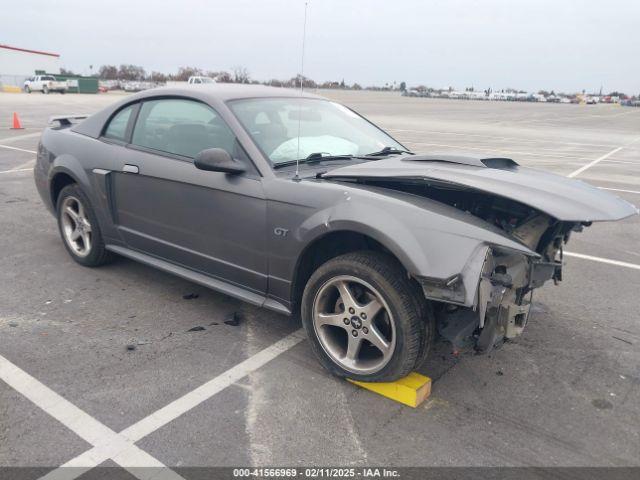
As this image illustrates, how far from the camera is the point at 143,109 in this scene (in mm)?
4254

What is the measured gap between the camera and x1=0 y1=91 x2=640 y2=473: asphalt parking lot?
2.55 meters

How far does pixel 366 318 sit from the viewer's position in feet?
9.78

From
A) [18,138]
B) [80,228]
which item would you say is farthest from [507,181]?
[18,138]

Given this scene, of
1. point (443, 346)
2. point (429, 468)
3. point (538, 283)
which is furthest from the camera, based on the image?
point (443, 346)

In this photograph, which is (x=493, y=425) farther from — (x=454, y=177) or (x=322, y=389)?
(x=454, y=177)

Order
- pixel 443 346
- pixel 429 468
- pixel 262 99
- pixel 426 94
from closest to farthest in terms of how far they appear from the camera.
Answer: pixel 429 468 < pixel 443 346 < pixel 262 99 < pixel 426 94

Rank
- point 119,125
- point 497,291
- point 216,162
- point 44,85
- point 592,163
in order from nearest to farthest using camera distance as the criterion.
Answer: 1. point 497,291
2. point 216,162
3. point 119,125
4. point 592,163
5. point 44,85

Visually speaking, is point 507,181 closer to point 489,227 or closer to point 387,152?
point 489,227

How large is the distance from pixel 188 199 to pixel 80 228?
165 centimetres

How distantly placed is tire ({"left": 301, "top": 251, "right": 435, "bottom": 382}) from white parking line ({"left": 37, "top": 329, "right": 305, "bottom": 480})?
0.40 meters

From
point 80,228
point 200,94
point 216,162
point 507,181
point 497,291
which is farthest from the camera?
point 80,228

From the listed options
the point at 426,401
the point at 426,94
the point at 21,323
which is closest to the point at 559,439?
the point at 426,401

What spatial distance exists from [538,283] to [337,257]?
46.4 inches

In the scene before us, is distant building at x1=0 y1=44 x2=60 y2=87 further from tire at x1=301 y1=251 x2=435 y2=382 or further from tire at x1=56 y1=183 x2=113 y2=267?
tire at x1=301 y1=251 x2=435 y2=382
